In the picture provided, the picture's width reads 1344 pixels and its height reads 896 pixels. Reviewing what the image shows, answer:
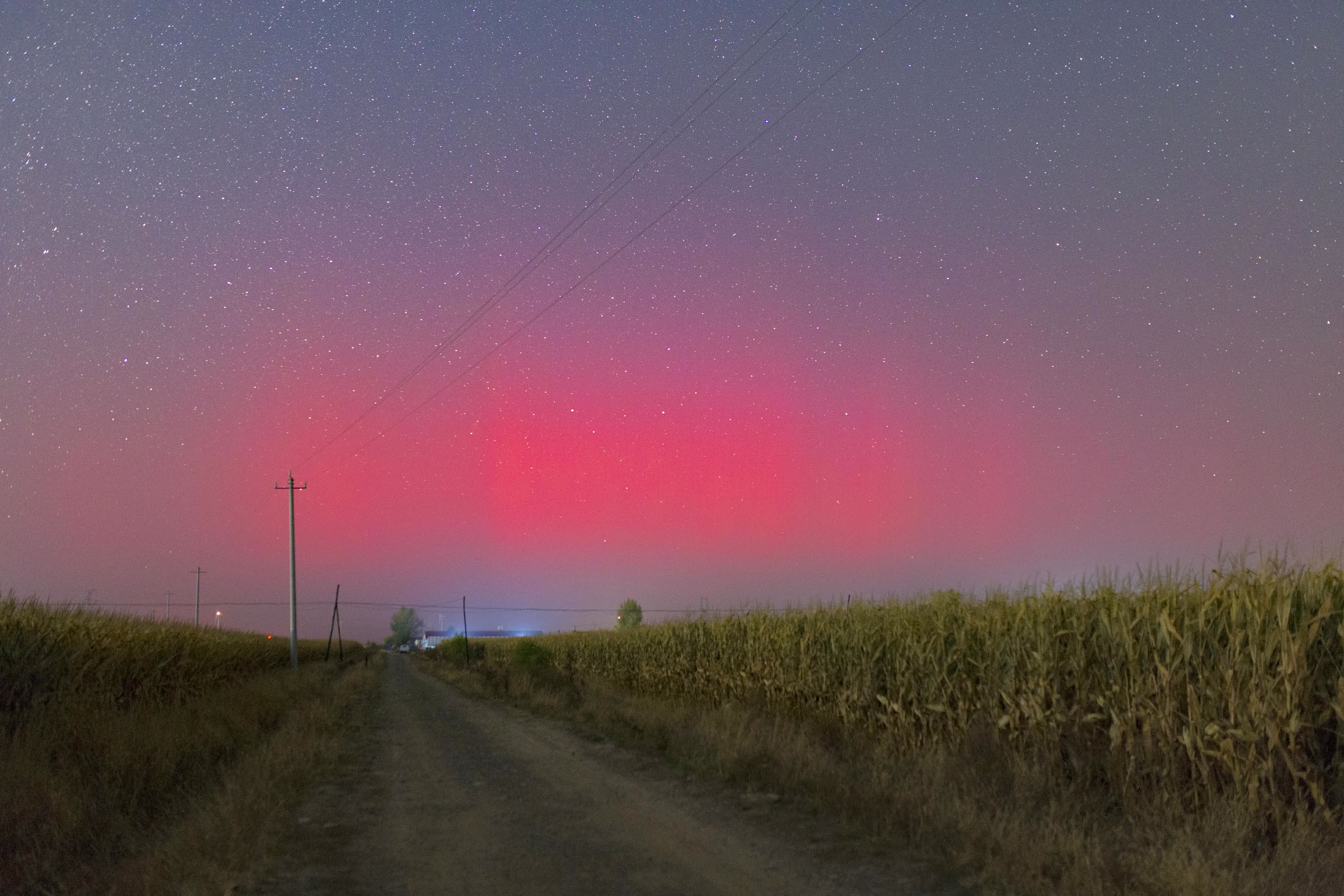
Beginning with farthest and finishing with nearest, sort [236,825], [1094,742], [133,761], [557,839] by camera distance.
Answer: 1. [133,761]
2. [1094,742]
3. [236,825]
4. [557,839]

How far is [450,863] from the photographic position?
6.78 meters

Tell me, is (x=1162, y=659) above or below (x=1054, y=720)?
above

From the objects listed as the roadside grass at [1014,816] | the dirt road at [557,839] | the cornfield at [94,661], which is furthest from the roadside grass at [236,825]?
the roadside grass at [1014,816]

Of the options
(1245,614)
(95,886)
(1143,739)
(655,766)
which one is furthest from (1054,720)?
(95,886)

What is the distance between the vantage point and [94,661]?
15188 mm

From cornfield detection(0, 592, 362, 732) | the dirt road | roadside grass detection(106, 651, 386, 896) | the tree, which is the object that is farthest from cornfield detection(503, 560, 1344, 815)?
the tree

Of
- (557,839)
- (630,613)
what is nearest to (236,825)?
(557,839)

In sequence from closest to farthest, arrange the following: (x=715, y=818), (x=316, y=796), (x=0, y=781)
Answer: (x=715, y=818) → (x=0, y=781) → (x=316, y=796)

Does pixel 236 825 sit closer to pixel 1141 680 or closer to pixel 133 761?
pixel 133 761

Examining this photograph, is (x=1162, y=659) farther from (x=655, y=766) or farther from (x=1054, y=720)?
(x=655, y=766)

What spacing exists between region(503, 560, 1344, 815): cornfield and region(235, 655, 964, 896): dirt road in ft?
9.10

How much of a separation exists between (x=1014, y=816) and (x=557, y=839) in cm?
399

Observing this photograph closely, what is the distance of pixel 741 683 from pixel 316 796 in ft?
33.5

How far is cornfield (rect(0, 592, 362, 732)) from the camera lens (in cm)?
1319
